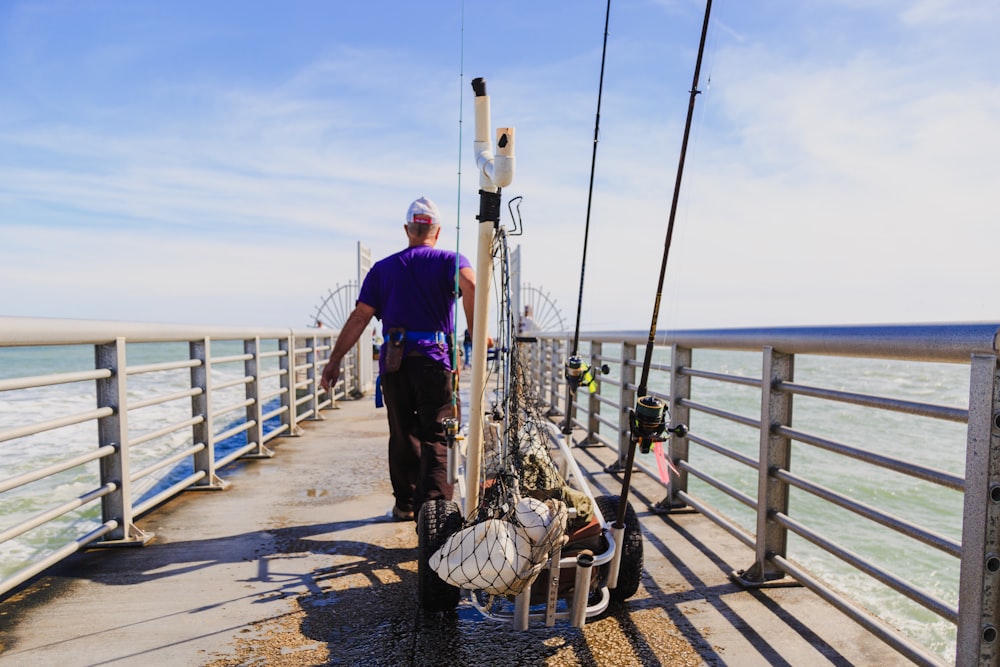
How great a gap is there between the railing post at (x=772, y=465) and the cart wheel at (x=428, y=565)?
4.39 feet

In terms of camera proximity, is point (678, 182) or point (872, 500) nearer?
point (678, 182)

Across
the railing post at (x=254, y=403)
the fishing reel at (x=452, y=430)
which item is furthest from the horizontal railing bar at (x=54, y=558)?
the railing post at (x=254, y=403)

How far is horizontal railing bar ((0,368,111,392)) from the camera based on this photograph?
260 cm

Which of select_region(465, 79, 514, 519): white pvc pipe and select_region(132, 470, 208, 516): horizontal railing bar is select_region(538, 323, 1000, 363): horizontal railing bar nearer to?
select_region(465, 79, 514, 519): white pvc pipe

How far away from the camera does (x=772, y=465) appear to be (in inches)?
117

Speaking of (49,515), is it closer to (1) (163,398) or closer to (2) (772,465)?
(1) (163,398)

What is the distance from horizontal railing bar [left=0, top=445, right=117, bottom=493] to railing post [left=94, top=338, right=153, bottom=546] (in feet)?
0.22

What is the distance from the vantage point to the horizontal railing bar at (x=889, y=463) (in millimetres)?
1938

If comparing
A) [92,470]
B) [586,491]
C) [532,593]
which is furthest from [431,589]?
[92,470]

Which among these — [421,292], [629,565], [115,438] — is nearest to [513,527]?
[629,565]

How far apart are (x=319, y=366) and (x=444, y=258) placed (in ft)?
19.5

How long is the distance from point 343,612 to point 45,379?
62.6 inches

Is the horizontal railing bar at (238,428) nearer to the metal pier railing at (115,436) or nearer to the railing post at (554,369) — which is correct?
the metal pier railing at (115,436)

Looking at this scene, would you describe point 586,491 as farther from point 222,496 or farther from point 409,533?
point 222,496
